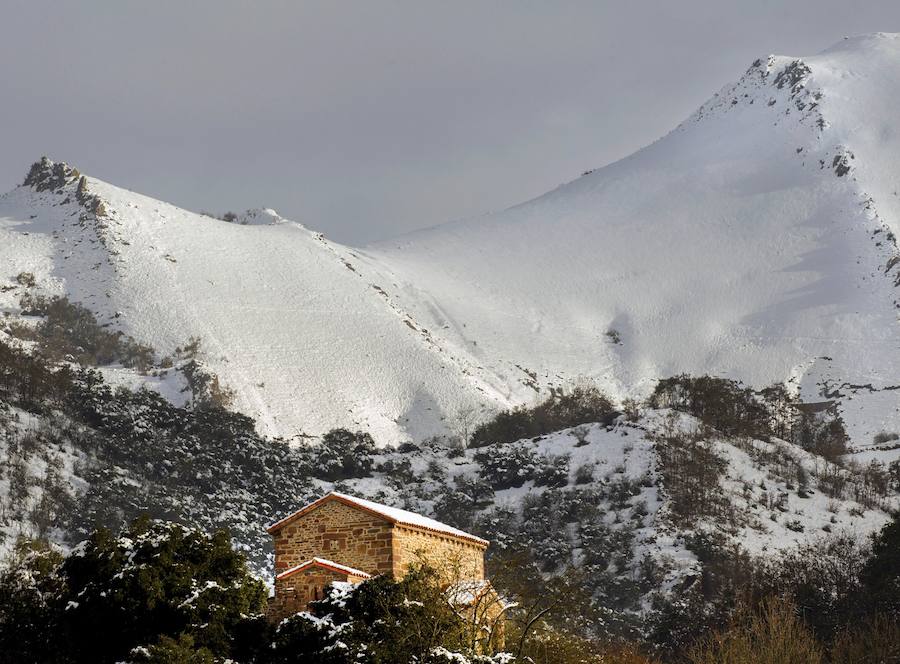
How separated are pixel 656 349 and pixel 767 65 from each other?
71108 mm

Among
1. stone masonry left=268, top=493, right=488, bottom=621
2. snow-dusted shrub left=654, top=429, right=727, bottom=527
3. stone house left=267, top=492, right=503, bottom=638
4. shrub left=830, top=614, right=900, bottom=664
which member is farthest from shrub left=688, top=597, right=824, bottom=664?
snow-dusted shrub left=654, top=429, right=727, bottom=527

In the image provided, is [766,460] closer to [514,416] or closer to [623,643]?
[514,416]

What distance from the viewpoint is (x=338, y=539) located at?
30656mm

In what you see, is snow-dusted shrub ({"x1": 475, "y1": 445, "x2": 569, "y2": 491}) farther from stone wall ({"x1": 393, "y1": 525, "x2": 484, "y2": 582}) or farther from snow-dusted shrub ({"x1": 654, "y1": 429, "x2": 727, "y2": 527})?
stone wall ({"x1": 393, "y1": 525, "x2": 484, "y2": 582})

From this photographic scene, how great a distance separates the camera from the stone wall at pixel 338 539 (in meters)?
30.2

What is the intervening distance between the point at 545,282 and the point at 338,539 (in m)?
103

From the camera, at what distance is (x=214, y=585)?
93.1 ft

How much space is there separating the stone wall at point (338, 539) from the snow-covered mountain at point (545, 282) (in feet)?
190

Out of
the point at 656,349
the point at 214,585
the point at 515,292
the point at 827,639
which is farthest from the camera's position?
the point at 515,292

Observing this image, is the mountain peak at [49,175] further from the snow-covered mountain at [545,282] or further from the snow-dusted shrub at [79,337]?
the snow-dusted shrub at [79,337]

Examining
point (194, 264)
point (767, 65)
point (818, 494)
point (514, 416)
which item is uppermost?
point (767, 65)

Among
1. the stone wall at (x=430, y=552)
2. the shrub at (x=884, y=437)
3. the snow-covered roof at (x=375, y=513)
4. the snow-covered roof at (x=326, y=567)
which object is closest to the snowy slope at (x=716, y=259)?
the shrub at (x=884, y=437)

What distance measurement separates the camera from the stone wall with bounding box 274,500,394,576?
3020 centimetres

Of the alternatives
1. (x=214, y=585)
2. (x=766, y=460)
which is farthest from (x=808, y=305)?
(x=214, y=585)
